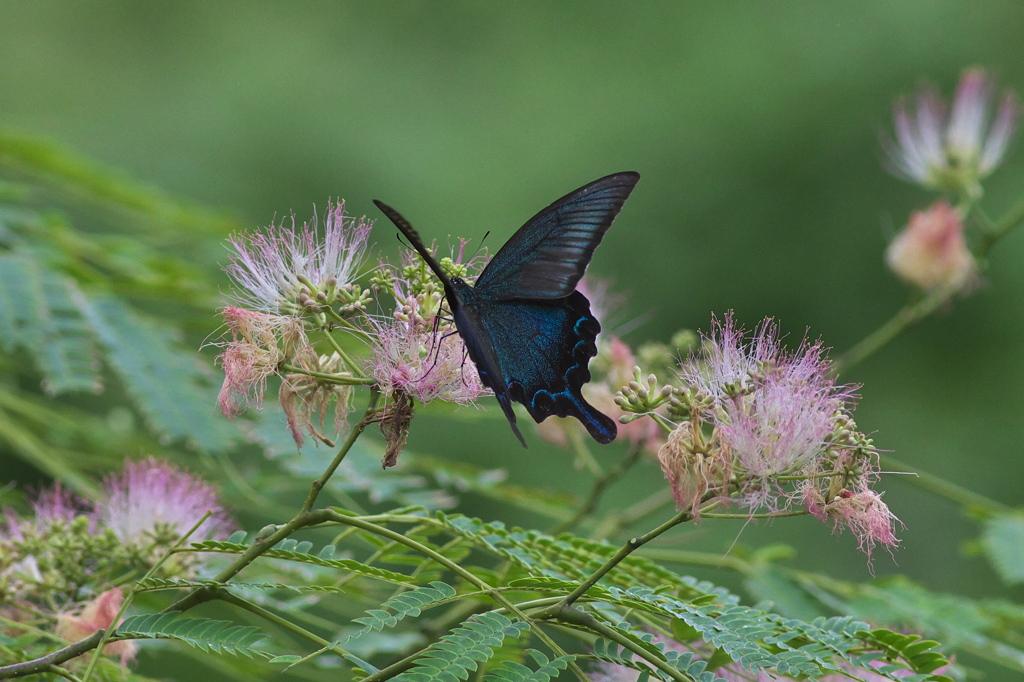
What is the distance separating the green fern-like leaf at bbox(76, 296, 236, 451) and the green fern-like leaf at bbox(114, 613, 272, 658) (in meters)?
1.06

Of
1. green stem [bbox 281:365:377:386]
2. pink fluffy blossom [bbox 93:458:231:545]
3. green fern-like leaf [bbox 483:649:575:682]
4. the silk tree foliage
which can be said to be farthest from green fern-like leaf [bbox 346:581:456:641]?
pink fluffy blossom [bbox 93:458:231:545]

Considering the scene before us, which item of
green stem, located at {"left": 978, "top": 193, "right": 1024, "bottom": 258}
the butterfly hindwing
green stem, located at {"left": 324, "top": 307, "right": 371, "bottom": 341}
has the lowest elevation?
green stem, located at {"left": 324, "top": 307, "right": 371, "bottom": 341}

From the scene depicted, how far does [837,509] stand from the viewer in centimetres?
152

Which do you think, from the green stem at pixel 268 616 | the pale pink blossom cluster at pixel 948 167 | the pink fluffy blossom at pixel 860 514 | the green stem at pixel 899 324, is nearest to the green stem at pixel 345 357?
the green stem at pixel 268 616

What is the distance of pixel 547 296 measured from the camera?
76.1 inches

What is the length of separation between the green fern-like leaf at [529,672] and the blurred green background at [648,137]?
5288 mm

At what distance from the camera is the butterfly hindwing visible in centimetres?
192

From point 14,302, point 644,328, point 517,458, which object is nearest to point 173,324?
point 14,302

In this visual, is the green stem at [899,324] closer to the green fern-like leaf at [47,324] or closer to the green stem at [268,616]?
the green stem at [268,616]

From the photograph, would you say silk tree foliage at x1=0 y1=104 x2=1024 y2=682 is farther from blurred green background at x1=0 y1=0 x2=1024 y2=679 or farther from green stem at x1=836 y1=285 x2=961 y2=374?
blurred green background at x1=0 y1=0 x2=1024 y2=679

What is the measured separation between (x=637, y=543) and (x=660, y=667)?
0.61ft

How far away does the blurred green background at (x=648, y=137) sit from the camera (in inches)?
308

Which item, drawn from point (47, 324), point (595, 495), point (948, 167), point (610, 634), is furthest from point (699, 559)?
point (948, 167)

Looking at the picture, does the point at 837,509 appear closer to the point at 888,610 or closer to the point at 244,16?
the point at 888,610
